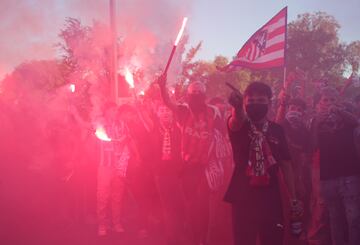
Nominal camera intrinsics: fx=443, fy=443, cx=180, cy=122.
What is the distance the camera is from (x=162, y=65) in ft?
53.8

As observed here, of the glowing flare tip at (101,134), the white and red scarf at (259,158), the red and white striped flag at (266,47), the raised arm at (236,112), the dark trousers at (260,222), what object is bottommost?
the dark trousers at (260,222)

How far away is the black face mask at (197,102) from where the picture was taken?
5.63m

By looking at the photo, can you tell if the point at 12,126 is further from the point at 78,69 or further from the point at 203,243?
the point at 203,243

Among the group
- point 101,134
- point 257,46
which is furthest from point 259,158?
point 257,46

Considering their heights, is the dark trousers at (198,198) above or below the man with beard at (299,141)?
below

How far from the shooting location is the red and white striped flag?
317 inches

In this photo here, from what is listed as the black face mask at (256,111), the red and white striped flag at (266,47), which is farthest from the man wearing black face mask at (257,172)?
the red and white striped flag at (266,47)

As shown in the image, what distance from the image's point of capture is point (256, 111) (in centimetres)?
377

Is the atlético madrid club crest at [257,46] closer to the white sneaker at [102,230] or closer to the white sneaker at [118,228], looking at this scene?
the white sneaker at [118,228]

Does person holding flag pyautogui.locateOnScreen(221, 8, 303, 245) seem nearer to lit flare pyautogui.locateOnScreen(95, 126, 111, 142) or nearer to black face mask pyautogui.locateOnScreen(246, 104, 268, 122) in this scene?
black face mask pyautogui.locateOnScreen(246, 104, 268, 122)

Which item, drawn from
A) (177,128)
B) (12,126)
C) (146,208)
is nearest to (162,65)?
(12,126)

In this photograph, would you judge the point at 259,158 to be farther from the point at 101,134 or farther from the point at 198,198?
the point at 101,134

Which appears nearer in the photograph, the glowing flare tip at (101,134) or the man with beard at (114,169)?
the man with beard at (114,169)

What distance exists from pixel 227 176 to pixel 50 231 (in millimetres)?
2835
